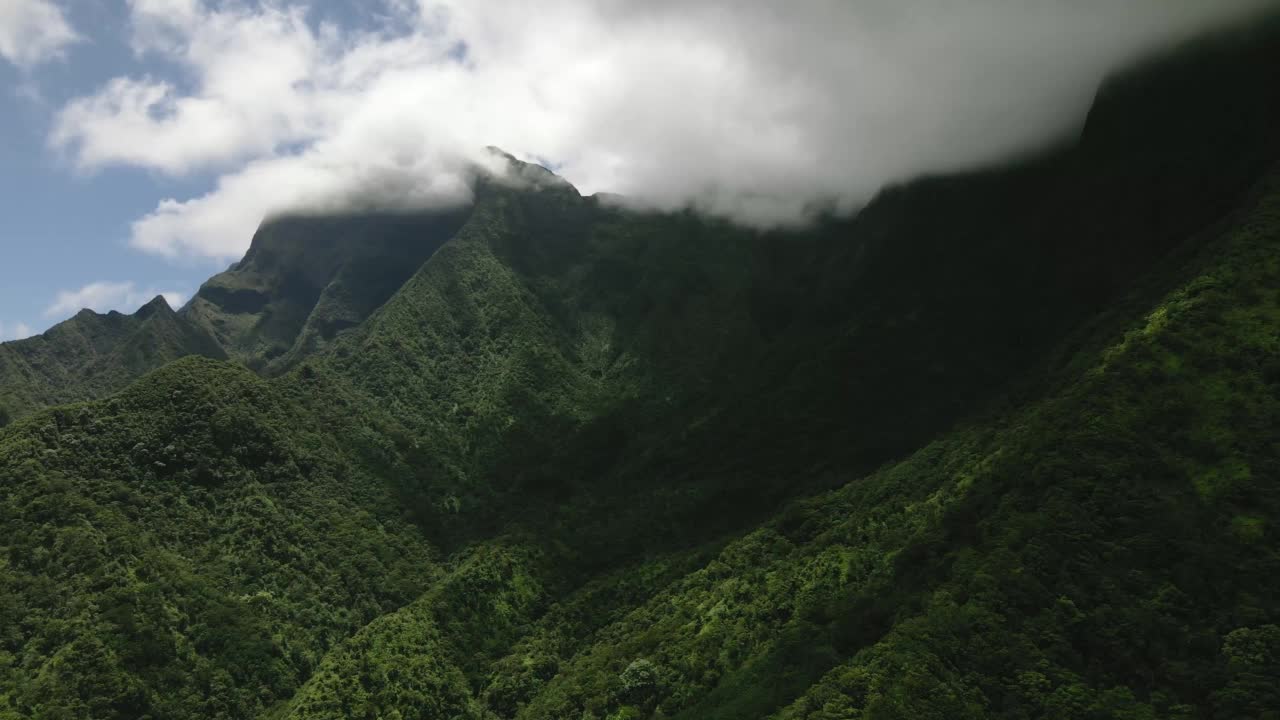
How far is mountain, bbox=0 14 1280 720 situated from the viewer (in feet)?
217

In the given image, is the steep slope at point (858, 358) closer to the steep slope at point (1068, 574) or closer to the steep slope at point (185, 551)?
the steep slope at point (185, 551)

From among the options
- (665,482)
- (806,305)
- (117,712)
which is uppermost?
(806,305)

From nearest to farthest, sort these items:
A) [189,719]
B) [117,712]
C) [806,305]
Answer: [117,712]
[189,719]
[806,305]

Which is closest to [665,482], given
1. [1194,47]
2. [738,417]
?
[738,417]

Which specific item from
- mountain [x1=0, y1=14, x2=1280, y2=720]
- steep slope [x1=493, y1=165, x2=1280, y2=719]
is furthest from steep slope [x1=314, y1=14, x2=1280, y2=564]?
steep slope [x1=493, y1=165, x2=1280, y2=719]

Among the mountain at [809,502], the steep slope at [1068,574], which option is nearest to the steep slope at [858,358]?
the mountain at [809,502]

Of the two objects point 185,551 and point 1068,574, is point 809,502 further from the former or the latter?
point 185,551

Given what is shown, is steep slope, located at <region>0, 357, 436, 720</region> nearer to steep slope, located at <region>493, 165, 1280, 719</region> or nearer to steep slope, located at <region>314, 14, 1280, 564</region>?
steep slope, located at <region>314, 14, 1280, 564</region>

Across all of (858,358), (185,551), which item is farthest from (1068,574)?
(185,551)

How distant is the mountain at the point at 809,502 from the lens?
217 ft

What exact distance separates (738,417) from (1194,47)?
327 ft

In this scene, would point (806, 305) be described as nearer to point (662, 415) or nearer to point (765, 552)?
point (662, 415)

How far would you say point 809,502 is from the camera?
379 ft

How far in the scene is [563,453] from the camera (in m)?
172
